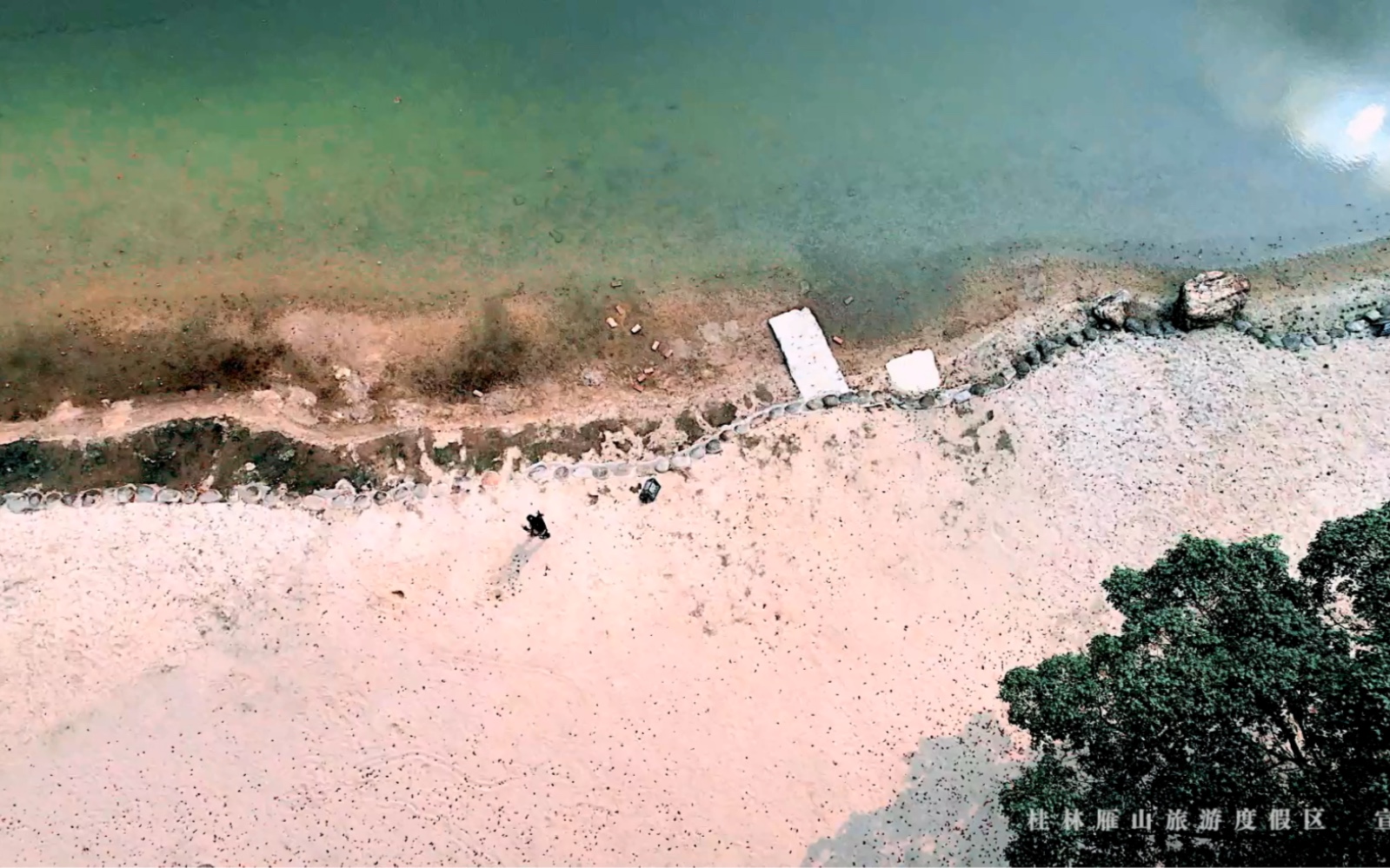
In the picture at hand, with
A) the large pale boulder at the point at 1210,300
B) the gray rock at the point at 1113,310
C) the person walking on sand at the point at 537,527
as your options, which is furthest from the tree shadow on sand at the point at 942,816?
the large pale boulder at the point at 1210,300

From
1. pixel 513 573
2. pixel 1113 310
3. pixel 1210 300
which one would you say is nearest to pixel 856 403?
Answer: pixel 1113 310

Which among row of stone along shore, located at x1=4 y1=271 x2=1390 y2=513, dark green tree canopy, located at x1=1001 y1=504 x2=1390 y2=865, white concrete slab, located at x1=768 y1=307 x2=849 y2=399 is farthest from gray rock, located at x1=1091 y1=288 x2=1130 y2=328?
dark green tree canopy, located at x1=1001 y1=504 x2=1390 y2=865

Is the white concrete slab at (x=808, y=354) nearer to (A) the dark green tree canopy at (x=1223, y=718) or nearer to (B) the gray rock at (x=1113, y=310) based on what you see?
(B) the gray rock at (x=1113, y=310)

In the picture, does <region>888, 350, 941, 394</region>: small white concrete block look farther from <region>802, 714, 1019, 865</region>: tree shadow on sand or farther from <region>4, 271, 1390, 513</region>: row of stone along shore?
<region>802, 714, 1019, 865</region>: tree shadow on sand

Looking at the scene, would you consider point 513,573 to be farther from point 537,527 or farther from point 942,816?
point 942,816

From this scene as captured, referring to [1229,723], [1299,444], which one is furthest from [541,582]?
[1299,444]

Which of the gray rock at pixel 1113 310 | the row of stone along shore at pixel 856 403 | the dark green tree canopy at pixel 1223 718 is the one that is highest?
the gray rock at pixel 1113 310

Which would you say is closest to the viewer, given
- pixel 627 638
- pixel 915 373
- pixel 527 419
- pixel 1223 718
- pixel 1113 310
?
pixel 1223 718
